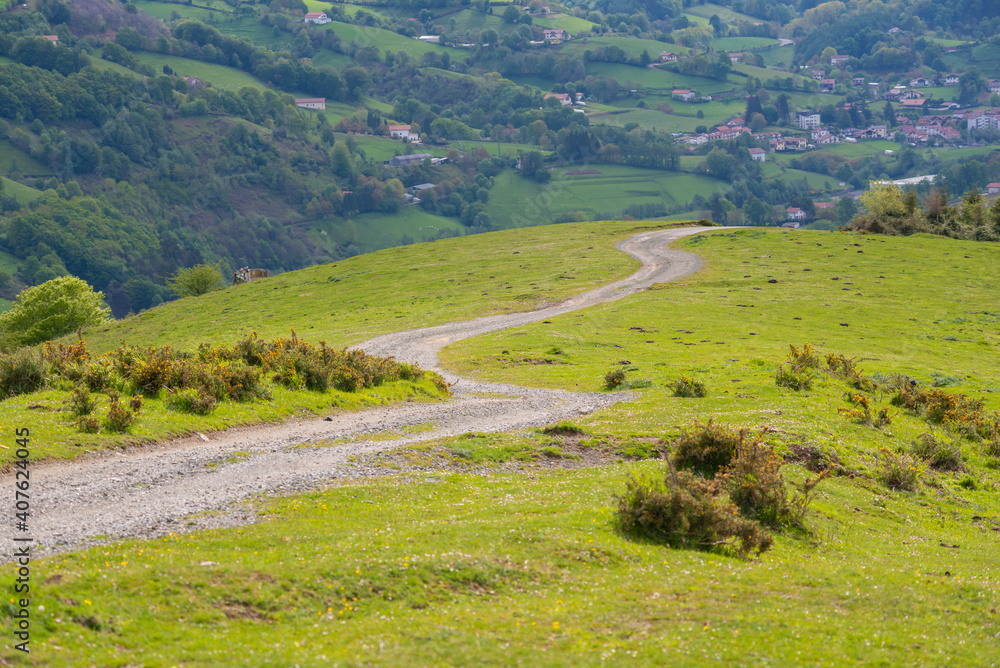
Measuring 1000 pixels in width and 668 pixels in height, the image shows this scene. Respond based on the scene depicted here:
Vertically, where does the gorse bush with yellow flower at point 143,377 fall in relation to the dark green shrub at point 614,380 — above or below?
above

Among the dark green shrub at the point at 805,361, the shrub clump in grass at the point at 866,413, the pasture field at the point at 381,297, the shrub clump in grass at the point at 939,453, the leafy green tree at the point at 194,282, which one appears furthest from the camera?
the leafy green tree at the point at 194,282

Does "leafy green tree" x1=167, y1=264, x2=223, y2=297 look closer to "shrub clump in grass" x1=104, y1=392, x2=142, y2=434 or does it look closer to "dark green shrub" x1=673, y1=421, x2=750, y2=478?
"shrub clump in grass" x1=104, y1=392, x2=142, y2=434

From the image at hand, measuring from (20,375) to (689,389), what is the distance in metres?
25.1

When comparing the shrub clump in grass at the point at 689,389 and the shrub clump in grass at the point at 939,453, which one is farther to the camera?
the shrub clump in grass at the point at 689,389

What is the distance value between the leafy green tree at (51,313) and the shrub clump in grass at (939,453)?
6863 cm

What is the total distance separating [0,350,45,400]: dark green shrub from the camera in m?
23.6

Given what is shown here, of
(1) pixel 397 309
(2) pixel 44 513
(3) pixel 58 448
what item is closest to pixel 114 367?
(3) pixel 58 448

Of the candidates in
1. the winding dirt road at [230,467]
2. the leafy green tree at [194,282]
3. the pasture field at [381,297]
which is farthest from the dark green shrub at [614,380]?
the leafy green tree at [194,282]

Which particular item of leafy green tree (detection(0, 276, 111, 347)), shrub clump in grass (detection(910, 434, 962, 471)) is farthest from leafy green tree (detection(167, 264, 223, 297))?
shrub clump in grass (detection(910, 434, 962, 471))

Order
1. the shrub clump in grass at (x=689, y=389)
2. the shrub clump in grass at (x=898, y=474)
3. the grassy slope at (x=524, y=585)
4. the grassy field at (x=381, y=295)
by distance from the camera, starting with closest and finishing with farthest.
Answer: the grassy slope at (x=524, y=585)
the shrub clump in grass at (x=898, y=474)
the shrub clump in grass at (x=689, y=389)
the grassy field at (x=381, y=295)

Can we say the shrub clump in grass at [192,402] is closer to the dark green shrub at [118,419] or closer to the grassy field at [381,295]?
the dark green shrub at [118,419]

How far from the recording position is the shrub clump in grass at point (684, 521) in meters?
16.3

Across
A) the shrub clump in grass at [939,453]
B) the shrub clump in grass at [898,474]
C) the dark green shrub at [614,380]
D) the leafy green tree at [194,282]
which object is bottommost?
the shrub clump in grass at [939,453]

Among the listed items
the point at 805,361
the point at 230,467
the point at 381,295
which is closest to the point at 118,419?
the point at 230,467
